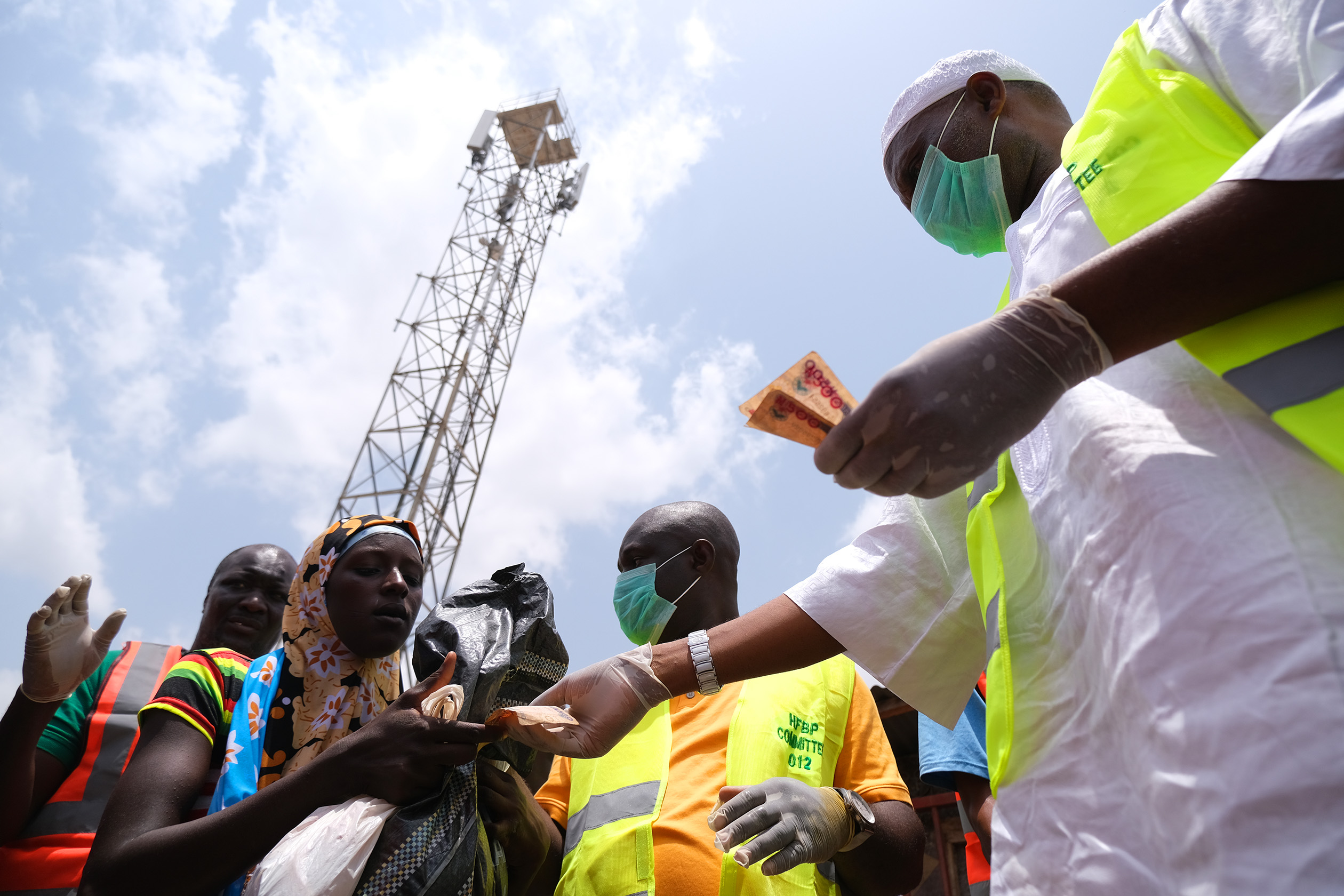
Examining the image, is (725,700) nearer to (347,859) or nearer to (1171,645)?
(347,859)

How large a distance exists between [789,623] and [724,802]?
24.6 inches

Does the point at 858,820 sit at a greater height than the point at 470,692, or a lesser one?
lesser

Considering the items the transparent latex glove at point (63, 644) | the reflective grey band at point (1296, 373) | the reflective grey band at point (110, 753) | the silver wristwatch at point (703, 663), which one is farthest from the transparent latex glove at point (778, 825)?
the transparent latex glove at point (63, 644)

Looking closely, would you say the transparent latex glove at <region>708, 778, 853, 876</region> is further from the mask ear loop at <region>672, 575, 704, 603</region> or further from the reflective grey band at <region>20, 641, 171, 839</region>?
the reflective grey band at <region>20, 641, 171, 839</region>

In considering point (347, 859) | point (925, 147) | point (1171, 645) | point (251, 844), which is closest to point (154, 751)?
point (251, 844)

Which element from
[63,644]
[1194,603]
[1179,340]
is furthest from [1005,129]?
[63,644]

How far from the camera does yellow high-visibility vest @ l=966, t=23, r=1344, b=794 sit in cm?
93

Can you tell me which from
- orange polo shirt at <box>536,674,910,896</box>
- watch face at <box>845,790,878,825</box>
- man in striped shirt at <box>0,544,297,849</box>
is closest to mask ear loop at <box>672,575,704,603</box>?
orange polo shirt at <box>536,674,910,896</box>

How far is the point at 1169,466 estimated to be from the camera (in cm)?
101

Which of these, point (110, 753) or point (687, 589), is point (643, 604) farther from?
point (110, 753)

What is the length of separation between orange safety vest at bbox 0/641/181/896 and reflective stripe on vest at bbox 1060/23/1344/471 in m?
2.86

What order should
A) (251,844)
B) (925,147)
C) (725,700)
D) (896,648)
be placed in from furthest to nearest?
(725,700), (925,147), (251,844), (896,648)

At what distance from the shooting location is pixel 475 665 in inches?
84.9

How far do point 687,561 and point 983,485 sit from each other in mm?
2035
